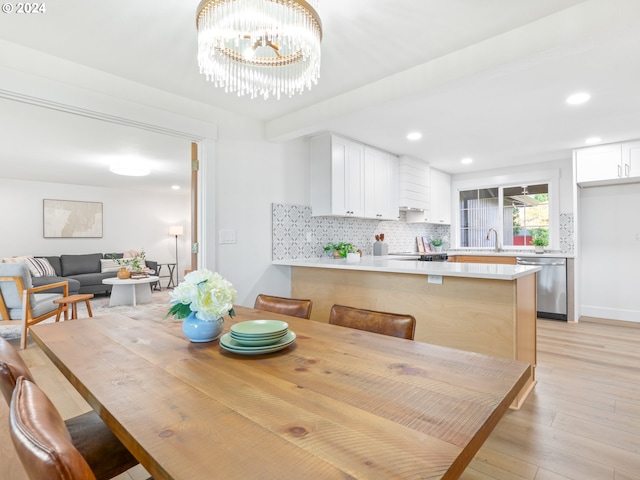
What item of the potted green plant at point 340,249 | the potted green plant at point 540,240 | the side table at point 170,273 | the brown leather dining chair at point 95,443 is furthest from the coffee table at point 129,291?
the potted green plant at point 540,240

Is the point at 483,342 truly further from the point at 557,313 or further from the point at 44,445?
the point at 557,313

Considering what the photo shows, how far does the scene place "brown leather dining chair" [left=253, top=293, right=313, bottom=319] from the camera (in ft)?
5.94

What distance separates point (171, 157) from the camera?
17.6 feet

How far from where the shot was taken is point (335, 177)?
3.67 meters

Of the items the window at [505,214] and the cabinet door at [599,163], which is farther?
the window at [505,214]

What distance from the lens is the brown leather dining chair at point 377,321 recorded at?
4.77ft

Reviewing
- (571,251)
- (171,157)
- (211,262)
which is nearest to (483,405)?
(211,262)

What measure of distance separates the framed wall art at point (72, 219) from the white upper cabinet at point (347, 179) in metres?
5.99

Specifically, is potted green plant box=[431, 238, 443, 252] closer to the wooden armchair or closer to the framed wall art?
the wooden armchair

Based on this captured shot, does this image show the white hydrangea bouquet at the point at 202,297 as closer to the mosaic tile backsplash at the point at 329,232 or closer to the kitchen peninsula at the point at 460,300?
the kitchen peninsula at the point at 460,300

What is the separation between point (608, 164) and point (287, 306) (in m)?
4.45

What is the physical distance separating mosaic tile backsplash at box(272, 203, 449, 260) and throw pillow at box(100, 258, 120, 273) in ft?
17.0

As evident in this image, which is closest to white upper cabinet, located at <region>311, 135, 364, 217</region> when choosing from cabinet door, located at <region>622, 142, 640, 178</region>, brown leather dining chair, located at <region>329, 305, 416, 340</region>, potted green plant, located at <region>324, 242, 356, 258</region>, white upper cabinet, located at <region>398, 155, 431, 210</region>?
potted green plant, located at <region>324, 242, 356, 258</region>

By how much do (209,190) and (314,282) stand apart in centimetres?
126
